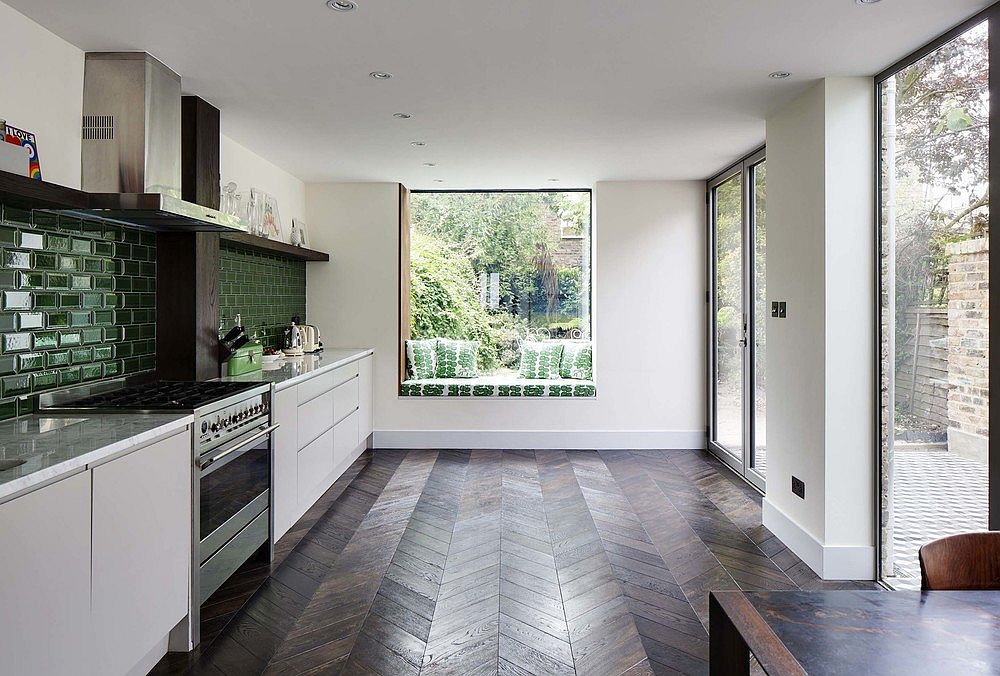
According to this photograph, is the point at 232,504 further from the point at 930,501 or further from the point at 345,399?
the point at 930,501

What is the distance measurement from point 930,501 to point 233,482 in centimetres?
316

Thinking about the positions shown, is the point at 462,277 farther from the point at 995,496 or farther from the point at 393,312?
the point at 995,496

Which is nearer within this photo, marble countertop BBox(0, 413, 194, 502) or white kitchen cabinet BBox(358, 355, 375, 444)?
marble countertop BBox(0, 413, 194, 502)

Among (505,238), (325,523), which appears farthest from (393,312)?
(325,523)

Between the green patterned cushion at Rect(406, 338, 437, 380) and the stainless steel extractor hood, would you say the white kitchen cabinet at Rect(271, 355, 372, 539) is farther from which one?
the stainless steel extractor hood

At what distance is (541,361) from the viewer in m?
6.81

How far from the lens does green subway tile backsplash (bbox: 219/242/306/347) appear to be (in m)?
4.82

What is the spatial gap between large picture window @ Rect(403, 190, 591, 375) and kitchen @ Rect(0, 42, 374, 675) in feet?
7.47

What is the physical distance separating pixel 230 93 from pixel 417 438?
363 cm

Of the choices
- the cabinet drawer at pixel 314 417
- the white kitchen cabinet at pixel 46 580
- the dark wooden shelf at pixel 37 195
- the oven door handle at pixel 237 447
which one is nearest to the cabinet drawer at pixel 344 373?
the cabinet drawer at pixel 314 417

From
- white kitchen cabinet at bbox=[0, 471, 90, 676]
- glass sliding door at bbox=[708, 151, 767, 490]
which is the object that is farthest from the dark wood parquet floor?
white kitchen cabinet at bbox=[0, 471, 90, 676]

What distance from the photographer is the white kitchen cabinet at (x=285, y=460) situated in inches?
148

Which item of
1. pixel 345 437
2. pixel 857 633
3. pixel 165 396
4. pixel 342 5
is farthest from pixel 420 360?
pixel 857 633

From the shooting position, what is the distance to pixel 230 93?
377 cm
